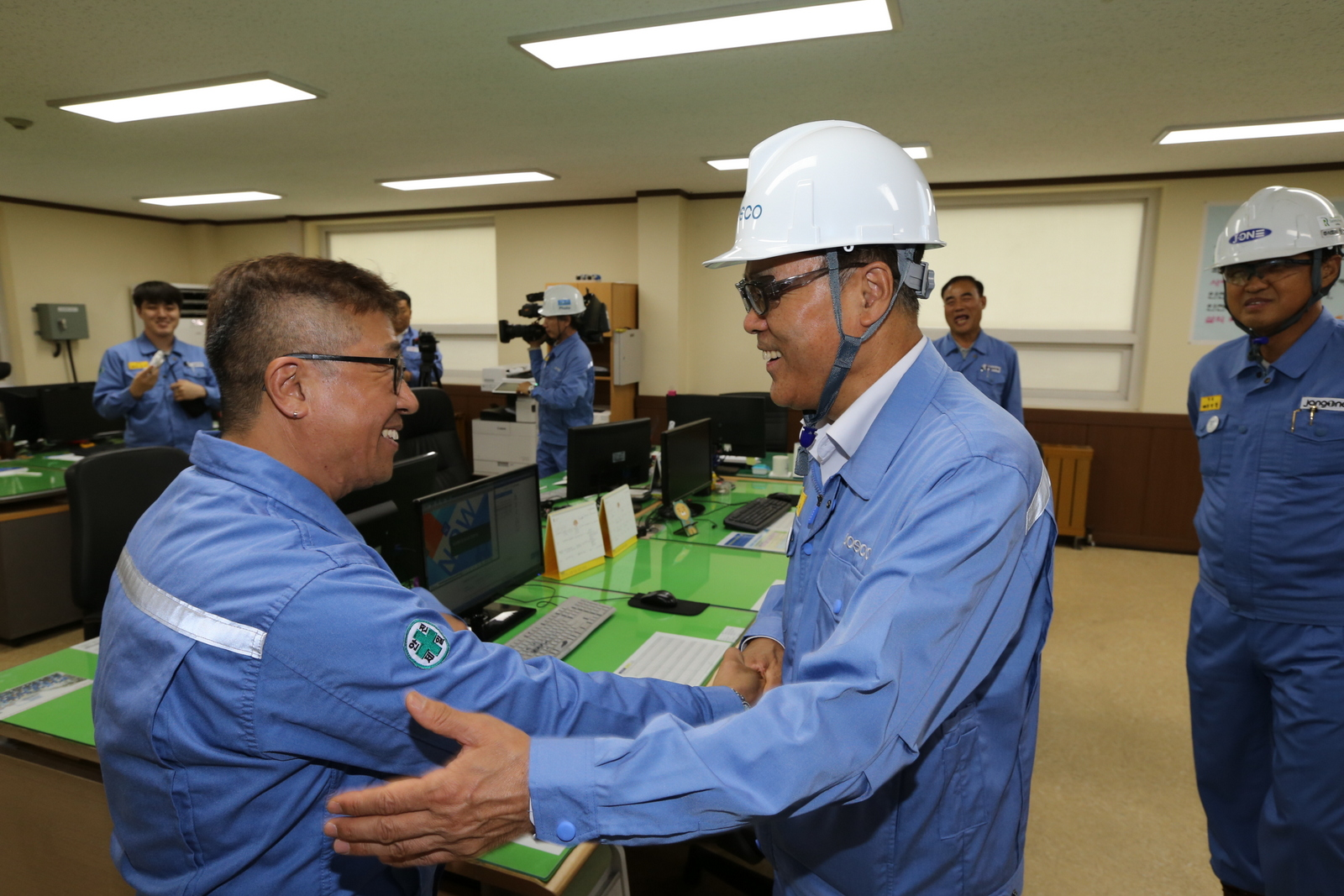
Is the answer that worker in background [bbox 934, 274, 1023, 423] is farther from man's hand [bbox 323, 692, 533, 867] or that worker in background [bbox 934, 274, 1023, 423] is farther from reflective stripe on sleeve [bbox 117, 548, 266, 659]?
reflective stripe on sleeve [bbox 117, 548, 266, 659]

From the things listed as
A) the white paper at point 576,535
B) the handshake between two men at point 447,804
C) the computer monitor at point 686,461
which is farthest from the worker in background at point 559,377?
the handshake between two men at point 447,804

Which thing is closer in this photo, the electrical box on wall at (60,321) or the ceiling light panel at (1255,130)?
the ceiling light panel at (1255,130)

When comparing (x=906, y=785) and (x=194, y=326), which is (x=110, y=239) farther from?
(x=906, y=785)

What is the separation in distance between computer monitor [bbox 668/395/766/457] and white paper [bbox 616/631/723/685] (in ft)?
7.65

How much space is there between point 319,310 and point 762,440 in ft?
11.4

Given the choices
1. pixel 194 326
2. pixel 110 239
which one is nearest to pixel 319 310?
pixel 194 326

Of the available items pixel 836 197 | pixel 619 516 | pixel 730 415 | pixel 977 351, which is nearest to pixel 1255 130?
pixel 977 351

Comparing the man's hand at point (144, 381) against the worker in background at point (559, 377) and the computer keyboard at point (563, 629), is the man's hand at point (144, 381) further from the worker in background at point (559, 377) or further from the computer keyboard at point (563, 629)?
the computer keyboard at point (563, 629)

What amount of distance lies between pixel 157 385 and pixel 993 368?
5085 mm

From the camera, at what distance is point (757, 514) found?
11.1 ft

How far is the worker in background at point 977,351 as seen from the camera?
14.7 feet

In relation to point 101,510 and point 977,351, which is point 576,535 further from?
point 977,351

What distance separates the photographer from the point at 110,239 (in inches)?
307

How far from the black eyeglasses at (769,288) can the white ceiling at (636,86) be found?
78.4 inches
